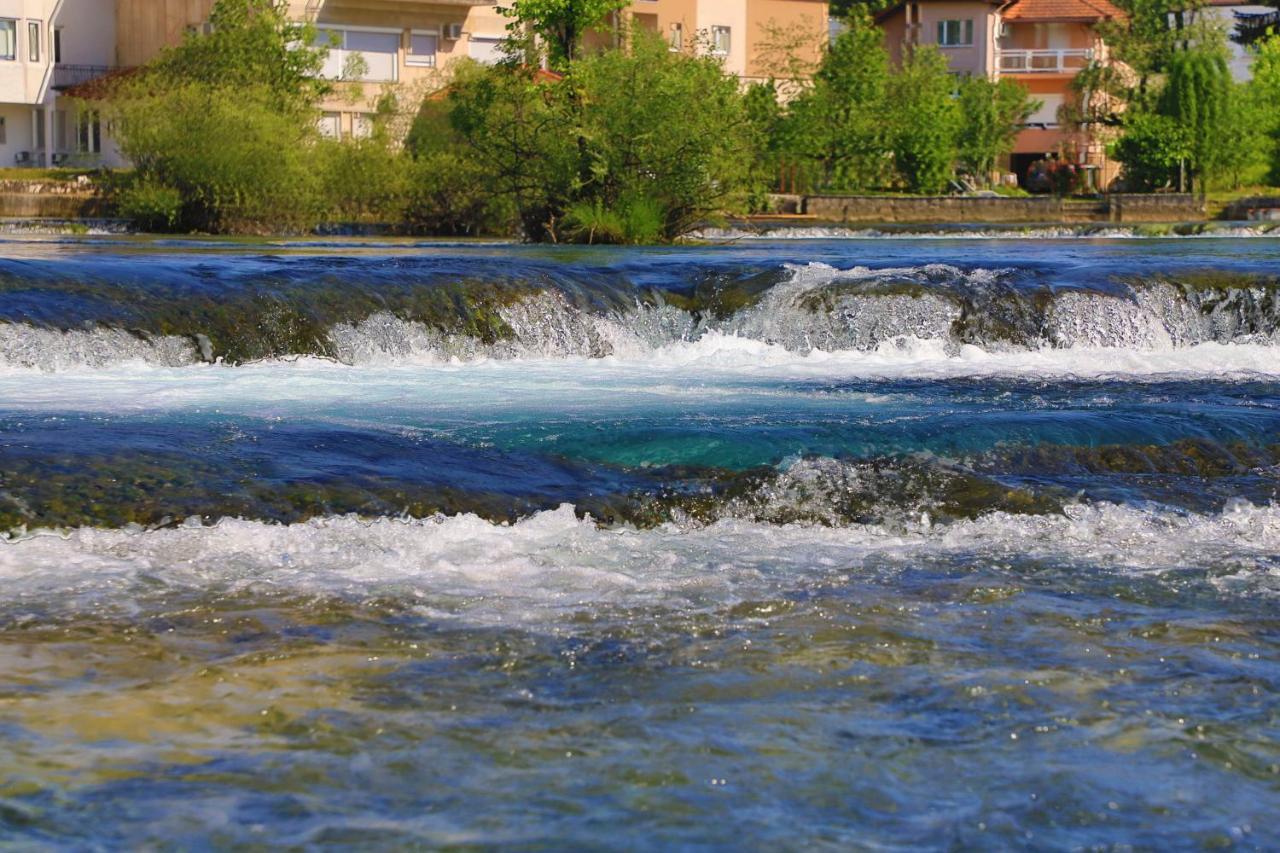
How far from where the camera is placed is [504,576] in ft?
22.9

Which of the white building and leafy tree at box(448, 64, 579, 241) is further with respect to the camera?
the white building

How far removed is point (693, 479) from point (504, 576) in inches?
77.1

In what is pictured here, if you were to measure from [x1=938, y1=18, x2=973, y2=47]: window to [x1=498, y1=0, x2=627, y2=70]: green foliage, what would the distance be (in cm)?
3017

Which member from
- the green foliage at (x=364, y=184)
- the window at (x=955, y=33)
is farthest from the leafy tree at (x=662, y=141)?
the window at (x=955, y=33)

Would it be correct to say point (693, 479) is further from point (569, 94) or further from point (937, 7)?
point (937, 7)

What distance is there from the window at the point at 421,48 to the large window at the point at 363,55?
1.48 ft

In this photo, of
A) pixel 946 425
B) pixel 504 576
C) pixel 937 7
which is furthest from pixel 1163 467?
pixel 937 7

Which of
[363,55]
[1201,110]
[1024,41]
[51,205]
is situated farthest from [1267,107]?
[51,205]

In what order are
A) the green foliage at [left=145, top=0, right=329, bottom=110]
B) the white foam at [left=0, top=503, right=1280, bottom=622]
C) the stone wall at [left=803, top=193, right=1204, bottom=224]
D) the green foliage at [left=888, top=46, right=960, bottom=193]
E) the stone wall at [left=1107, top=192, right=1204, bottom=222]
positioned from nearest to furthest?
1. the white foam at [left=0, top=503, right=1280, bottom=622]
2. the stone wall at [left=803, top=193, right=1204, bottom=224]
3. the green foliage at [left=145, top=0, right=329, bottom=110]
4. the stone wall at [left=1107, top=192, right=1204, bottom=222]
5. the green foliage at [left=888, top=46, right=960, bottom=193]

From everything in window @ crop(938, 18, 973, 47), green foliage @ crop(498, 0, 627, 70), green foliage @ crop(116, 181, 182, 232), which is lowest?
green foliage @ crop(116, 181, 182, 232)

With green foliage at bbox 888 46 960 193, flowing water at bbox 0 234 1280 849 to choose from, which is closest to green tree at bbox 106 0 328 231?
green foliage at bbox 888 46 960 193

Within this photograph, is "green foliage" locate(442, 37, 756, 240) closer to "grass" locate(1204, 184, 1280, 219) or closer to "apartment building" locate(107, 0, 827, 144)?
"apartment building" locate(107, 0, 827, 144)

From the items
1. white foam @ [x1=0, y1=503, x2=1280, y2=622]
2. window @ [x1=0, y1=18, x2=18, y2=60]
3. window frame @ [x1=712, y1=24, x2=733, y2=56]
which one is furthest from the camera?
window frame @ [x1=712, y1=24, x2=733, y2=56]

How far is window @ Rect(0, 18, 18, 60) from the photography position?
46.2 m
